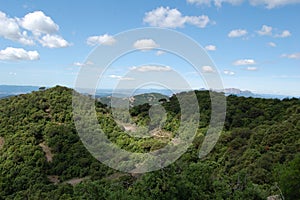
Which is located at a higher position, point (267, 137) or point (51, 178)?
point (267, 137)

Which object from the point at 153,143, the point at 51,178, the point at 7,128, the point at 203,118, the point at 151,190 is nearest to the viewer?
the point at 151,190

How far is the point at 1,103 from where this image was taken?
45.9 m

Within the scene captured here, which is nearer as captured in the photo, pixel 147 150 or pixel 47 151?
pixel 147 150

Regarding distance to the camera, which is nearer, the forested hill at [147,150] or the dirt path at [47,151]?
the forested hill at [147,150]

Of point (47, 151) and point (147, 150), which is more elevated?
point (147, 150)

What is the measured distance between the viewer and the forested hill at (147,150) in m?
10.4

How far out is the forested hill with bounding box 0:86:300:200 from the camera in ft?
34.0

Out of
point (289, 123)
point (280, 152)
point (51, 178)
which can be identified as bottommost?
point (51, 178)

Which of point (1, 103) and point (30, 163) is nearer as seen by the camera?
point (30, 163)

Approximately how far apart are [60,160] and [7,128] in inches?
394

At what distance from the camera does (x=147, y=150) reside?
92.8ft

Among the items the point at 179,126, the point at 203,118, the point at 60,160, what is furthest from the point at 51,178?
the point at 203,118

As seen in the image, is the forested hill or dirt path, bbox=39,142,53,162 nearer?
the forested hill

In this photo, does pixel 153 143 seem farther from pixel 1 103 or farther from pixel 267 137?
pixel 1 103
